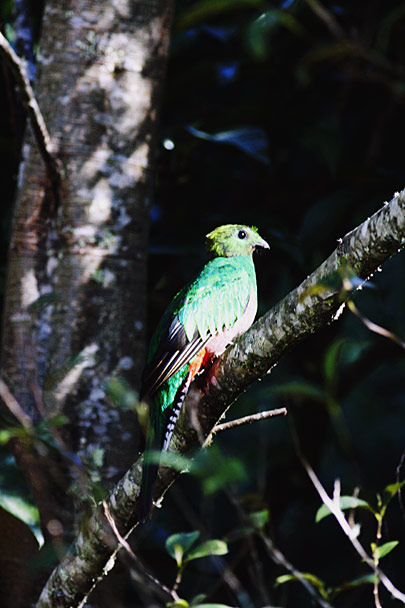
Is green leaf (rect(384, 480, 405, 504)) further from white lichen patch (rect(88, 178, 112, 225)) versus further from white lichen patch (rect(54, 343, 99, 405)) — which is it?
white lichen patch (rect(88, 178, 112, 225))

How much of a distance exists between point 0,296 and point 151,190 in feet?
3.63

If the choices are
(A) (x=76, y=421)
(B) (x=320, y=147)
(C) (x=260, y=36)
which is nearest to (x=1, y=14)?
(B) (x=320, y=147)

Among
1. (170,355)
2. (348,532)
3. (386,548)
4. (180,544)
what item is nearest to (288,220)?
(170,355)

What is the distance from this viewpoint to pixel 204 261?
11.5 ft

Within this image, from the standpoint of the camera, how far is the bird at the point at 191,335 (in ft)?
8.30

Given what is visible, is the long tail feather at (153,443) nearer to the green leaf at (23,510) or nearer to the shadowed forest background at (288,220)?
the shadowed forest background at (288,220)

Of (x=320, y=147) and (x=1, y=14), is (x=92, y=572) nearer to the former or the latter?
(x=320, y=147)

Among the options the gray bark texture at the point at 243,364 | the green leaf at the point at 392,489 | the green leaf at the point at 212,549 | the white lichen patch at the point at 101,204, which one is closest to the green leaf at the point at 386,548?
the green leaf at the point at 392,489

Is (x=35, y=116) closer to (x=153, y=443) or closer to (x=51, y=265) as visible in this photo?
(x=51, y=265)

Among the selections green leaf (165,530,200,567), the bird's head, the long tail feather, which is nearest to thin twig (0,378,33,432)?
the long tail feather

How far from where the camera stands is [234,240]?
329cm

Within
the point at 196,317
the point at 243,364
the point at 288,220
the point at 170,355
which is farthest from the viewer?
the point at 288,220

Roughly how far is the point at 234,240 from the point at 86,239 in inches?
29.2

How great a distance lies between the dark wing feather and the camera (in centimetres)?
252
